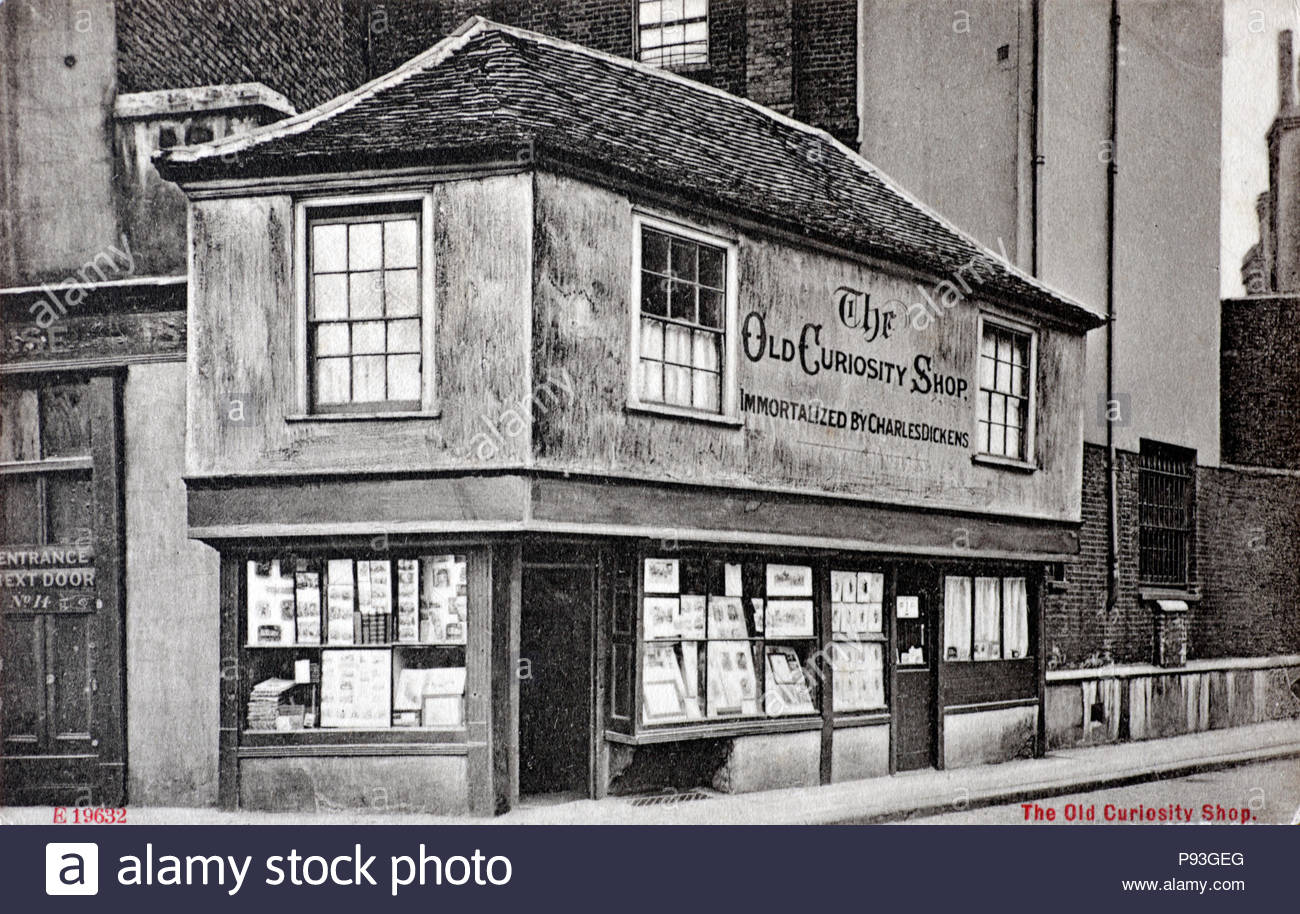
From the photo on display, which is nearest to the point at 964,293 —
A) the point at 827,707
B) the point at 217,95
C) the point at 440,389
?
the point at 827,707

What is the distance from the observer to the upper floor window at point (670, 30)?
479 inches

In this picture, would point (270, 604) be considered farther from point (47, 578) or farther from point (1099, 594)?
point (1099, 594)

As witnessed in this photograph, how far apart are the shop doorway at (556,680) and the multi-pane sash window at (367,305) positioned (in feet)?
5.36

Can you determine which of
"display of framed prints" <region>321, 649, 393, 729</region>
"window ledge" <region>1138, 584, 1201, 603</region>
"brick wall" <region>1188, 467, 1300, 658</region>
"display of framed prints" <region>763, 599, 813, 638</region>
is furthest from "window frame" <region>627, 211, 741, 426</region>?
"window ledge" <region>1138, 584, 1201, 603</region>

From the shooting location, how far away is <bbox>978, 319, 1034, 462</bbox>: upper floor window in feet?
37.3

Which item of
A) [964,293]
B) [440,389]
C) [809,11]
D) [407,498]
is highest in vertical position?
[809,11]

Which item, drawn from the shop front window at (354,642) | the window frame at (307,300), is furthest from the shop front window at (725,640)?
the window frame at (307,300)

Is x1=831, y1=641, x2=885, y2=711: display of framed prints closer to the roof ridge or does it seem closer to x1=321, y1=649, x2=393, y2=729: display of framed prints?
x1=321, y1=649, x2=393, y2=729: display of framed prints

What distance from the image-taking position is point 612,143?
29.0 feet

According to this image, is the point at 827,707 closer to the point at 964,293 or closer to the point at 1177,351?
the point at 964,293

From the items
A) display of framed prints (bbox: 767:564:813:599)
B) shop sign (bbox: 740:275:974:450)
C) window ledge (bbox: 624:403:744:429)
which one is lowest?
display of framed prints (bbox: 767:564:813:599)

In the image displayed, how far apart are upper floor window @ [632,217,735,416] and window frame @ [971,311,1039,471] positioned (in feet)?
9.55

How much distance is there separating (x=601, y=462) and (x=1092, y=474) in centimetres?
649

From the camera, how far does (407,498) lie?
8219 millimetres
